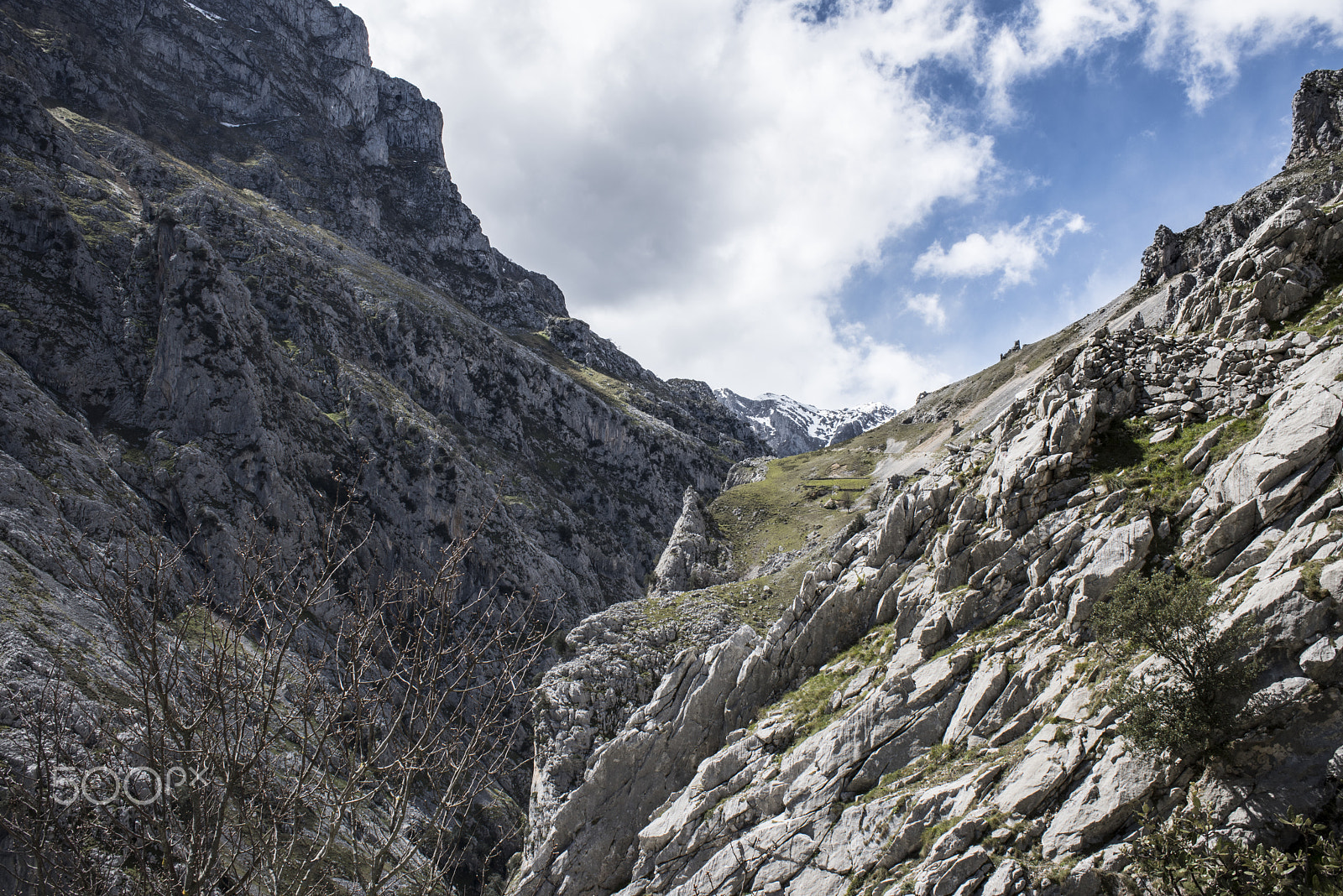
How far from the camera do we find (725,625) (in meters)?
37.1

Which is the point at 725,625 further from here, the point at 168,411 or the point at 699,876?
the point at 168,411

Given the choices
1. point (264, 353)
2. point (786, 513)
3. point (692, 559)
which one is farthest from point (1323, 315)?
point (264, 353)

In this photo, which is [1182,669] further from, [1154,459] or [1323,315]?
[1323,315]

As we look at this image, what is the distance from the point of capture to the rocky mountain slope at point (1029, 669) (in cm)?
1247

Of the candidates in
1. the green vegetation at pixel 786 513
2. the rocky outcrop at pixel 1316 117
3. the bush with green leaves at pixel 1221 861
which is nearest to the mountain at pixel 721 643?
the bush with green leaves at pixel 1221 861

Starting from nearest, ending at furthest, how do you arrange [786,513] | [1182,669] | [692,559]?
[1182,669], [692,559], [786,513]

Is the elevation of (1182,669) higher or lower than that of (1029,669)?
lower

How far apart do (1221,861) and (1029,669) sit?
19.2ft

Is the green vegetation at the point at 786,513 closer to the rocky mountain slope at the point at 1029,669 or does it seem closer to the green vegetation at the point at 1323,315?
the rocky mountain slope at the point at 1029,669

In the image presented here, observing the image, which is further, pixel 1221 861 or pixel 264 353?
pixel 264 353

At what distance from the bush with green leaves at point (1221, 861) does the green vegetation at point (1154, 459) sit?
8.16 metres

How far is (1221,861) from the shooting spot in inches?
431

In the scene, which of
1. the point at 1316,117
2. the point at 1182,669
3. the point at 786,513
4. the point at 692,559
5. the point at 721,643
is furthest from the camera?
the point at 1316,117

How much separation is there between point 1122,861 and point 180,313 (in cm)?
10172
